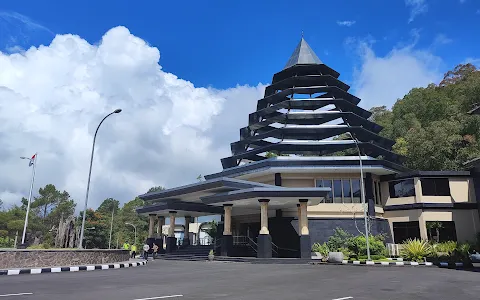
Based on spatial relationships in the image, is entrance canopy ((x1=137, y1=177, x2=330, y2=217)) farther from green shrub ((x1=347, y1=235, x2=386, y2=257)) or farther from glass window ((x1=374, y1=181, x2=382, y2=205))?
glass window ((x1=374, y1=181, x2=382, y2=205))

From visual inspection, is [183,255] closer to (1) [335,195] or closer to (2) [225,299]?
(1) [335,195]

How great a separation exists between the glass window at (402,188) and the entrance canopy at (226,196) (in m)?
9.78

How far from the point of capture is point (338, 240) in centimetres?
2781

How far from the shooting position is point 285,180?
30.9 meters

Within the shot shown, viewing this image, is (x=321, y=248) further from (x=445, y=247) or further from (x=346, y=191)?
(x=445, y=247)

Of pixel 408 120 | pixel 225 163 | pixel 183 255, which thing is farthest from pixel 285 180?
pixel 408 120

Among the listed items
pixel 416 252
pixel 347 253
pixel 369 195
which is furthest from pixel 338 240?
pixel 416 252

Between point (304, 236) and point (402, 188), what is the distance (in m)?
13.2

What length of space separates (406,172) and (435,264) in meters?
11.5

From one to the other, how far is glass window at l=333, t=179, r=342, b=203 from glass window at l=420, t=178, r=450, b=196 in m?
7.26

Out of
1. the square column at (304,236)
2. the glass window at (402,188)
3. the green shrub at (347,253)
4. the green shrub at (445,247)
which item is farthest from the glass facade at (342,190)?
the green shrub at (445,247)

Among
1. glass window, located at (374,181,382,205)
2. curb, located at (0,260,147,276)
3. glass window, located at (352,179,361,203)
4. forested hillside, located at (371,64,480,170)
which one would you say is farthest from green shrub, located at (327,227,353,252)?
curb, located at (0,260,147,276)

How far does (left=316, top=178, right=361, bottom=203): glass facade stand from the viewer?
1200 inches

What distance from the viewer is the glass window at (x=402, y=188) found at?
1235 inches
